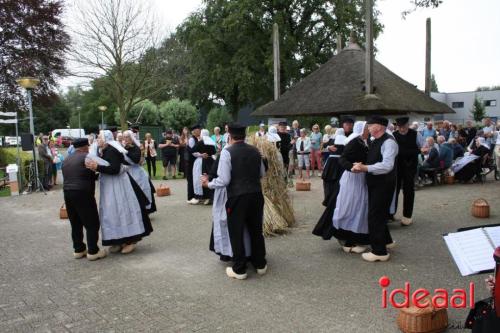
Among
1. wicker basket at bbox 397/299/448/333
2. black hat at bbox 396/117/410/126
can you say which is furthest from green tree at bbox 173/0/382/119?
wicker basket at bbox 397/299/448/333

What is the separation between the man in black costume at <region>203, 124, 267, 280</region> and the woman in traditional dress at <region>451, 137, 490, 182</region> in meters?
9.92

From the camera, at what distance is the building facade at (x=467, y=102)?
208 feet

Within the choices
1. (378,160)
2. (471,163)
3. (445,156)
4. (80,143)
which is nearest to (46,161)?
(80,143)

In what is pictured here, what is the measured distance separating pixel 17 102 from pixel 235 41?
1731 centimetres

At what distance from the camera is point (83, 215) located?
6234 millimetres

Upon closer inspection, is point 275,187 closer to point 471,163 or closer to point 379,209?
point 379,209

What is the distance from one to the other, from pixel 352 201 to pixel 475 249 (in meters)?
3.31

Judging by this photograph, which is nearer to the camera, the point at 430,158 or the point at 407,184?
the point at 407,184

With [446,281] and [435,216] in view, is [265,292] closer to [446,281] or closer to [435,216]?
[446,281]

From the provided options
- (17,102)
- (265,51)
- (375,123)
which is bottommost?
(375,123)

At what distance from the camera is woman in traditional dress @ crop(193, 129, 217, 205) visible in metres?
10.6

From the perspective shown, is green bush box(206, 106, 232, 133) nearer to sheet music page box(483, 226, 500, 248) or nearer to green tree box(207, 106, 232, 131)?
green tree box(207, 106, 232, 131)

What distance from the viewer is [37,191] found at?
14.5 meters

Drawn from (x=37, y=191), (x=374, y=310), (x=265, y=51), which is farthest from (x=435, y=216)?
(x=265, y=51)
